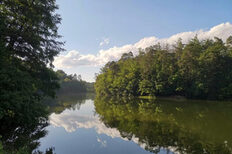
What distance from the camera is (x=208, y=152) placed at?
23.9 feet

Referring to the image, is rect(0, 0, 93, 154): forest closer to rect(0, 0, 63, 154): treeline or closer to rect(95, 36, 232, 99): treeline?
rect(0, 0, 63, 154): treeline

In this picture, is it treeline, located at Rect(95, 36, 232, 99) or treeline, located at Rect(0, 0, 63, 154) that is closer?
treeline, located at Rect(0, 0, 63, 154)

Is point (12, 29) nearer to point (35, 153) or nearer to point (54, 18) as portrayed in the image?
point (54, 18)

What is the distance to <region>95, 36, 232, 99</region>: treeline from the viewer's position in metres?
37.2

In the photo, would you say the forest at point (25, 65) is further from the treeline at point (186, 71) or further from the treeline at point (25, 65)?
the treeline at point (186, 71)

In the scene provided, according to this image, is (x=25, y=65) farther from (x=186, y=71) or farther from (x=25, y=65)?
(x=186, y=71)

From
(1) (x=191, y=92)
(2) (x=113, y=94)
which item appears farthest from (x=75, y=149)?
(2) (x=113, y=94)

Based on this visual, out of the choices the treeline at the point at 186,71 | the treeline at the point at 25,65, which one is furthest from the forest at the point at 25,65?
the treeline at the point at 186,71

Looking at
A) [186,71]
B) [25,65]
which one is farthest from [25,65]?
[186,71]

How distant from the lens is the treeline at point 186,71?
1465 inches

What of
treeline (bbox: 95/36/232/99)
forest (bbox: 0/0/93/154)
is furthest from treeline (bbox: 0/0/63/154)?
treeline (bbox: 95/36/232/99)

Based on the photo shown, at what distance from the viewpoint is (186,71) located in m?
39.7

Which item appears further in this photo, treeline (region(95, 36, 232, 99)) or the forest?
treeline (region(95, 36, 232, 99))

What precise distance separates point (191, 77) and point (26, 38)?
38910mm
